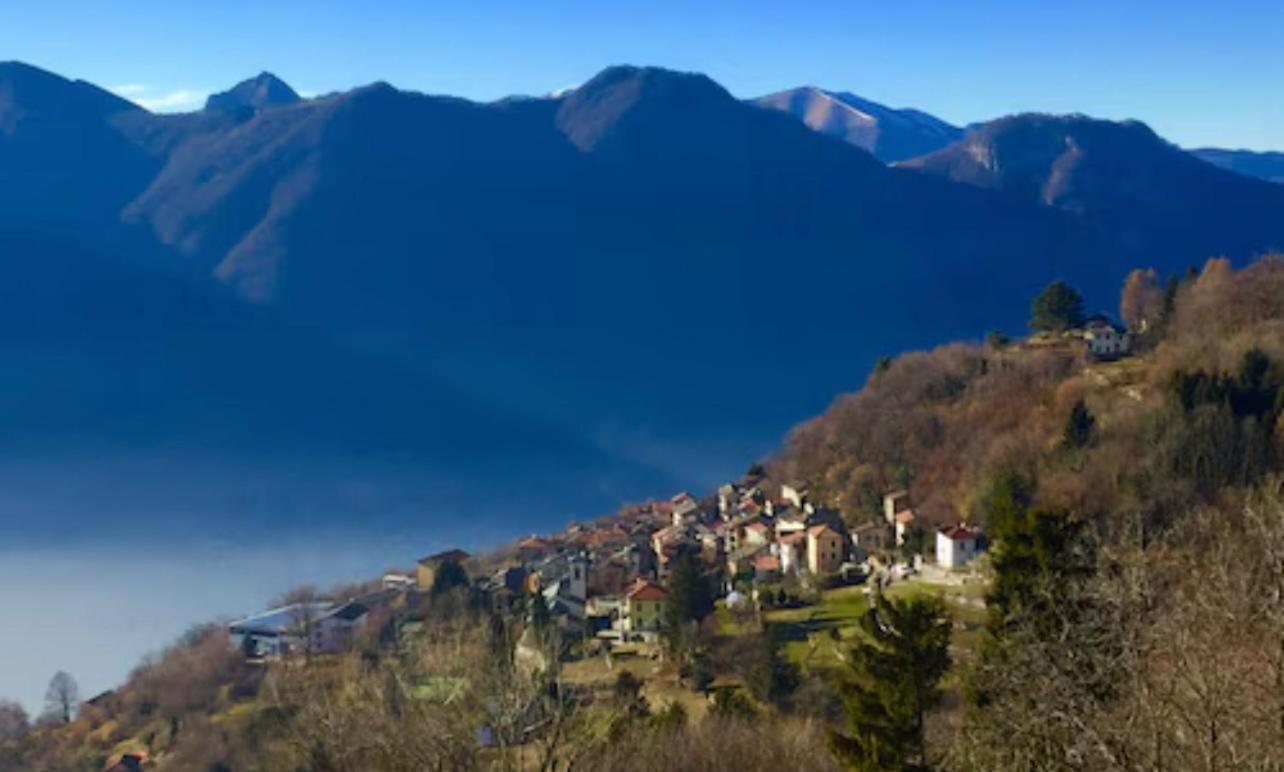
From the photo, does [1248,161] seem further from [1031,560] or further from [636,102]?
[1031,560]

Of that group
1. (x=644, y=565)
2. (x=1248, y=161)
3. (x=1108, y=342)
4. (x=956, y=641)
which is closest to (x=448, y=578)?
(x=644, y=565)

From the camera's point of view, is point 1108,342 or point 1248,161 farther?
point 1248,161

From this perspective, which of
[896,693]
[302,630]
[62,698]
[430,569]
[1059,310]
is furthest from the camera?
[1059,310]

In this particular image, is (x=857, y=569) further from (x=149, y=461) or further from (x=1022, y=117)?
(x=1022, y=117)

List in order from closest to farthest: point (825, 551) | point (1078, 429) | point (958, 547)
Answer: point (958, 547) < point (1078, 429) < point (825, 551)

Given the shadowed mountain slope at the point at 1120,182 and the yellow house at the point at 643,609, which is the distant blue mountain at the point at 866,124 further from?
the yellow house at the point at 643,609

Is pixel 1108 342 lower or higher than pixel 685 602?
higher

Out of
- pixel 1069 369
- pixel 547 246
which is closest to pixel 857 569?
pixel 1069 369

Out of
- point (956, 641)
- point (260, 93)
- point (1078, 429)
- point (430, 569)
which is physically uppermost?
point (260, 93)
